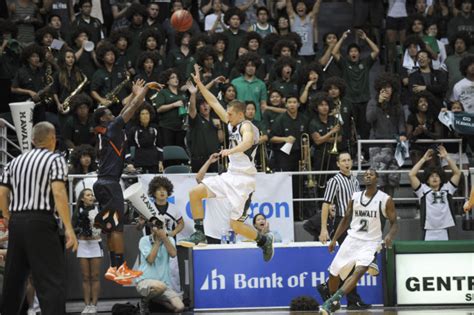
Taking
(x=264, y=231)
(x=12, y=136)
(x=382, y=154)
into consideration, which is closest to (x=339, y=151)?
(x=382, y=154)

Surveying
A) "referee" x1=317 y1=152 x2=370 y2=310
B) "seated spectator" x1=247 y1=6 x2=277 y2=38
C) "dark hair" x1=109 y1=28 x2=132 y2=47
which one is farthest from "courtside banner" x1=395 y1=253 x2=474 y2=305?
"dark hair" x1=109 y1=28 x2=132 y2=47

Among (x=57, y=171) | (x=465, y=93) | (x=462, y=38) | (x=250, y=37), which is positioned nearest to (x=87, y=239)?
(x=250, y=37)

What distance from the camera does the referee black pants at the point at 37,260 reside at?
11719 mm

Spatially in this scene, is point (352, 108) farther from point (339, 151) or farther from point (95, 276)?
point (95, 276)

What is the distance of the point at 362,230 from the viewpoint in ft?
53.6

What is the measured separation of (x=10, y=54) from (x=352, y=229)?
8518 millimetres

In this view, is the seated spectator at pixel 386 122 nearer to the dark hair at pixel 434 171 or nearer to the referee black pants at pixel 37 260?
the dark hair at pixel 434 171

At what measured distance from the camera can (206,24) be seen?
22891mm

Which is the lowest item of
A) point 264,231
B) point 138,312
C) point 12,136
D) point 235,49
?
point 138,312

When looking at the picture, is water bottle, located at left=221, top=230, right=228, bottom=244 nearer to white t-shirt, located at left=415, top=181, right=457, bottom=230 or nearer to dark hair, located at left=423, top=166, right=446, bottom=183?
white t-shirt, located at left=415, top=181, right=457, bottom=230

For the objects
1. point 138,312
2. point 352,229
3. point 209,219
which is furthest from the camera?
point 209,219

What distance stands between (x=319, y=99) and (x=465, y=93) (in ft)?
10.5

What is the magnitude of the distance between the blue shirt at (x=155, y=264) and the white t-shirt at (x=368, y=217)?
3.38 metres

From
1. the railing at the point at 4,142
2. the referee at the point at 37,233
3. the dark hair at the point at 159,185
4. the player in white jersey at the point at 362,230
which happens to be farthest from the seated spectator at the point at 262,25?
the referee at the point at 37,233
